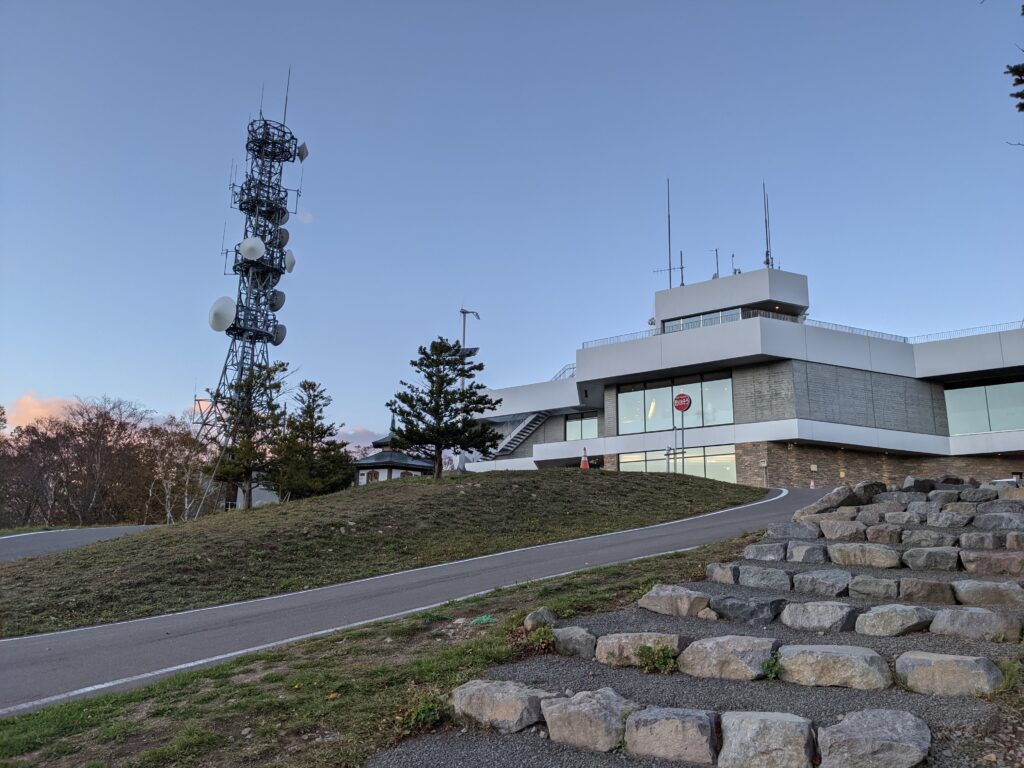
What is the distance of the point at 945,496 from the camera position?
12.0 metres

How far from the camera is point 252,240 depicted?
50.1 m

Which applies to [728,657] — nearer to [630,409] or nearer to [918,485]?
[918,485]

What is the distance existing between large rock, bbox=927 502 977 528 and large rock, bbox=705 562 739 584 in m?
3.97

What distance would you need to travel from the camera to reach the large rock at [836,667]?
16.1ft

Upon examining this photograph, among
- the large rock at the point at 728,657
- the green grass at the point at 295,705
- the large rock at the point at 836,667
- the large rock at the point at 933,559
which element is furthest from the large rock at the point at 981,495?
the large rock at the point at 728,657

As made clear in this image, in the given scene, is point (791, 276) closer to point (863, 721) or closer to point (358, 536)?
point (358, 536)

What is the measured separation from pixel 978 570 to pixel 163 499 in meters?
40.4

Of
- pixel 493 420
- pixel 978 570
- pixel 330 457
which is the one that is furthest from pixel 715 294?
pixel 978 570

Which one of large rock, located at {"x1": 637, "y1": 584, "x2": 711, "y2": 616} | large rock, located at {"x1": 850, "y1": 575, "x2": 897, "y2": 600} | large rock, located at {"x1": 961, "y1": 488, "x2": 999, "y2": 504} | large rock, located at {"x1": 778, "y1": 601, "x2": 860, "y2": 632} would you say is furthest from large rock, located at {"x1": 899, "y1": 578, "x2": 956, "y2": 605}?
large rock, located at {"x1": 961, "y1": 488, "x2": 999, "y2": 504}

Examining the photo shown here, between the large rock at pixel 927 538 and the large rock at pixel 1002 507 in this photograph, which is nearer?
the large rock at pixel 927 538

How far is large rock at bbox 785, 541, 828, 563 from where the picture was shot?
30.4ft

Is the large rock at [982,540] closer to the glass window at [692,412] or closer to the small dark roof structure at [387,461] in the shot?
the glass window at [692,412]

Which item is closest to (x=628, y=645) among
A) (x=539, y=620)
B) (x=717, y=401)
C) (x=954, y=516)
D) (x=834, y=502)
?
(x=539, y=620)

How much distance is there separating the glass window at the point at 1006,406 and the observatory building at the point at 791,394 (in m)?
0.06
